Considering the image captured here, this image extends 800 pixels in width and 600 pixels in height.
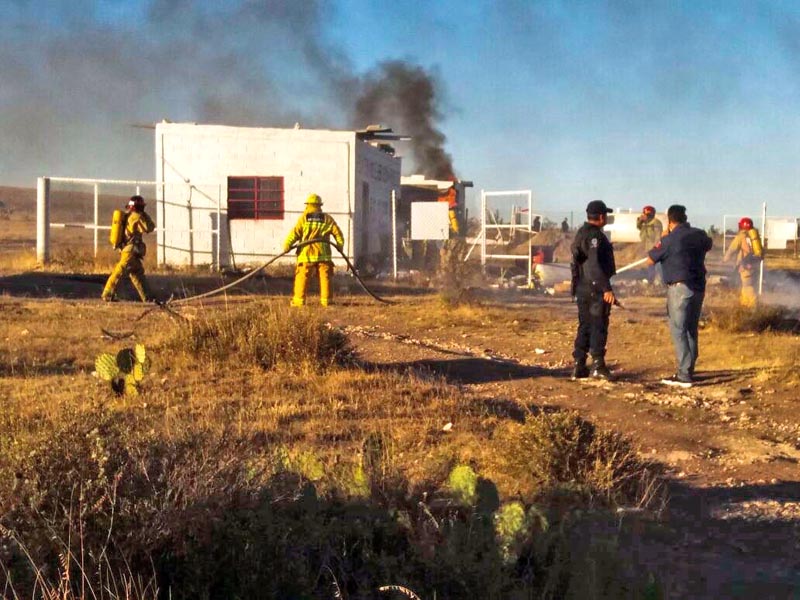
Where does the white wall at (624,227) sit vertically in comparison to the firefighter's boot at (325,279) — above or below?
above

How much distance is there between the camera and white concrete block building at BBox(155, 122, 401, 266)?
21.9 metres

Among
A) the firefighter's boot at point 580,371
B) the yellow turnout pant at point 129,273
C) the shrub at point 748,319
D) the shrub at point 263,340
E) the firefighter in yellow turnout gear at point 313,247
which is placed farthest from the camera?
the yellow turnout pant at point 129,273

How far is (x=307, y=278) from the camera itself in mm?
14703

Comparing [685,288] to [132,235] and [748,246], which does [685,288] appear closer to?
[132,235]

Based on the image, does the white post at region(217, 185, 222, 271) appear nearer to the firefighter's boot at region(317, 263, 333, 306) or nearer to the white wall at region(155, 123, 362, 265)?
the white wall at region(155, 123, 362, 265)

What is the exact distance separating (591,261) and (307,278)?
5.82 meters

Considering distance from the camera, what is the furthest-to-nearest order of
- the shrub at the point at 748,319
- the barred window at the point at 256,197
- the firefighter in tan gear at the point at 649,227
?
the barred window at the point at 256,197 < the firefighter in tan gear at the point at 649,227 < the shrub at the point at 748,319

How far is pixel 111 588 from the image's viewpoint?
145 inches

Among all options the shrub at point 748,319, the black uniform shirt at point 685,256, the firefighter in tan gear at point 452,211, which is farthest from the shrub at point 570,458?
the firefighter in tan gear at point 452,211

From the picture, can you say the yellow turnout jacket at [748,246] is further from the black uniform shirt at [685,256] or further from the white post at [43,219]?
the white post at [43,219]

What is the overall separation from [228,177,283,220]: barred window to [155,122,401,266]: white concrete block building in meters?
0.02

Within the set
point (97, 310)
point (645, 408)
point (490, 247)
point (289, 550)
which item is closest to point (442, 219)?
point (490, 247)

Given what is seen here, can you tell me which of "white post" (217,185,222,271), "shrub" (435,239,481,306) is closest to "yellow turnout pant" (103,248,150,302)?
"shrub" (435,239,481,306)

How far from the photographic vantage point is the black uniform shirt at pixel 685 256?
31.5 feet
